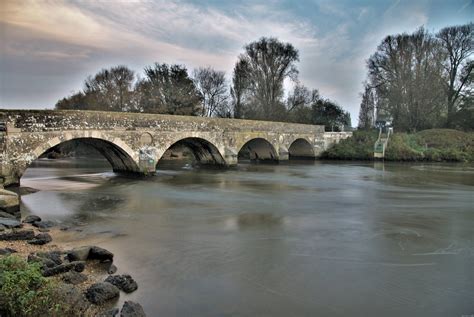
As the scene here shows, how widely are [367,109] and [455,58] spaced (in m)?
10.2

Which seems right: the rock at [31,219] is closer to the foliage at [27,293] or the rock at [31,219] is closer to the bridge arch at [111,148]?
the bridge arch at [111,148]

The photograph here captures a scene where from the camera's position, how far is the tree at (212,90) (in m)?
36.0

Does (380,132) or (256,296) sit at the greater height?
(380,132)

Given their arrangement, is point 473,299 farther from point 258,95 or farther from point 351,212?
point 258,95

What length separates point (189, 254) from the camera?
19.7 ft

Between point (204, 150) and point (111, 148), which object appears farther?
point (204, 150)

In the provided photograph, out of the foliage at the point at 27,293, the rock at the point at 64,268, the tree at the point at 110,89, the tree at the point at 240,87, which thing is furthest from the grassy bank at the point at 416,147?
the foliage at the point at 27,293

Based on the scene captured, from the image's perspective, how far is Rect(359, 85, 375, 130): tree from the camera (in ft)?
129

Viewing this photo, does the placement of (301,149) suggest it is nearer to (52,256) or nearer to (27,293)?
(52,256)

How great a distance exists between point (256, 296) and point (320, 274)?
3.91ft

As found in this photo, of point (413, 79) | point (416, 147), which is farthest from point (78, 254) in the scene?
point (413, 79)

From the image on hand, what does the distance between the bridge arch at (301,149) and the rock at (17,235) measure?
24468mm

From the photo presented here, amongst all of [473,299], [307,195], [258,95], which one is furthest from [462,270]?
[258,95]

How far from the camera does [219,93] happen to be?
119 feet
